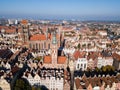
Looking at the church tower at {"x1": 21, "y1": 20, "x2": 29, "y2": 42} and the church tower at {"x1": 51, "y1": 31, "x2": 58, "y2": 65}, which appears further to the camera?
the church tower at {"x1": 21, "y1": 20, "x2": 29, "y2": 42}

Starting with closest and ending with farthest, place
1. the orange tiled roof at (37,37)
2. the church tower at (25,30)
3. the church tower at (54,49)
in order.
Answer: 1. the church tower at (54,49)
2. the church tower at (25,30)
3. the orange tiled roof at (37,37)

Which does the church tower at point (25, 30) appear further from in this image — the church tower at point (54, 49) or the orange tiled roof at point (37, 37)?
the church tower at point (54, 49)

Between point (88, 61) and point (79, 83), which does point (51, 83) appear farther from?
point (88, 61)

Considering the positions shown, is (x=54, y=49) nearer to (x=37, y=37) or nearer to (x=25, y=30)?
(x=25, y=30)

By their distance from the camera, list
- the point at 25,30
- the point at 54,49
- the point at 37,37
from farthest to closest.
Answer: the point at 37,37 → the point at 25,30 → the point at 54,49

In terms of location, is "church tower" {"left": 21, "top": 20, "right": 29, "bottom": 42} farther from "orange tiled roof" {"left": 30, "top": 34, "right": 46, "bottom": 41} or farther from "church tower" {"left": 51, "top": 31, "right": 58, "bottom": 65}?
"church tower" {"left": 51, "top": 31, "right": 58, "bottom": 65}

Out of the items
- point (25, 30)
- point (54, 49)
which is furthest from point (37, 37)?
point (54, 49)

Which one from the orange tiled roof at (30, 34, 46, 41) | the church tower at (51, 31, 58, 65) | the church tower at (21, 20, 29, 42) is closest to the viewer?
the church tower at (51, 31, 58, 65)

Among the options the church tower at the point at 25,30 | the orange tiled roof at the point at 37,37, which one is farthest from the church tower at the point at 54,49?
the orange tiled roof at the point at 37,37

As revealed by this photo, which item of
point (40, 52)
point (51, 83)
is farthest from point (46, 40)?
point (51, 83)

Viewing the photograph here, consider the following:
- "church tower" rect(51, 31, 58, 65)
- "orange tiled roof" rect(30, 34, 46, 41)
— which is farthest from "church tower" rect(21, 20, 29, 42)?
"church tower" rect(51, 31, 58, 65)

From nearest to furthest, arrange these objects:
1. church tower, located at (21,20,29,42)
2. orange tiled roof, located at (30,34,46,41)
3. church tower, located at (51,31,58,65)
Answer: church tower, located at (51,31,58,65) < church tower, located at (21,20,29,42) < orange tiled roof, located at (30,34,46,41)
